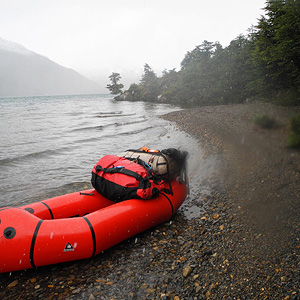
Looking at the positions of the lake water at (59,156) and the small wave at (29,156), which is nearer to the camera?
the lake water at (59,156)

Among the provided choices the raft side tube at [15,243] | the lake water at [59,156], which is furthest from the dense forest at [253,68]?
the raft side tube at [15,243]

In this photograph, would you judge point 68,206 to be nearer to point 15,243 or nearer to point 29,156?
point 15,243

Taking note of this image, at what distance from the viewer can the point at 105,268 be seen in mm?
3234

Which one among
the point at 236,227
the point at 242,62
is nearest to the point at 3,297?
the point at 236,227

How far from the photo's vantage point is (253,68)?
70.1ft

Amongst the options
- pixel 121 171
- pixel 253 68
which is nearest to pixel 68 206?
pixel 121 171

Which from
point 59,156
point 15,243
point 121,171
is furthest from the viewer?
point 59,156

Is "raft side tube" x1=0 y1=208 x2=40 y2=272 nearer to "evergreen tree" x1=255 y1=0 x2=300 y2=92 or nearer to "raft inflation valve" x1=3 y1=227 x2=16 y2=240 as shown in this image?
"raft inflation valve" x1=3 y1=227 x2=16 y2=240

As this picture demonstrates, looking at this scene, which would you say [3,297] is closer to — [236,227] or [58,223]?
[58,223]

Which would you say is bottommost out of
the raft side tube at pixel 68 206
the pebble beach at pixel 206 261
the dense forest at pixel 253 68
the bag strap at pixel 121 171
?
the pebble beach at pixel 206 261

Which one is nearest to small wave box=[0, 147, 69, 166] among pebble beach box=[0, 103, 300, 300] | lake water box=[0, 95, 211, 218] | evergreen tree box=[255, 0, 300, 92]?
lake water box=[0, 95, 211, 218]

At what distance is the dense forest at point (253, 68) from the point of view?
12.3 meters

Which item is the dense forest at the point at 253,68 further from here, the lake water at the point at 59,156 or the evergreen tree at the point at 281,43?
the lake water at the point at 59,156

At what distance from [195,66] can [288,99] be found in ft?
68.5
